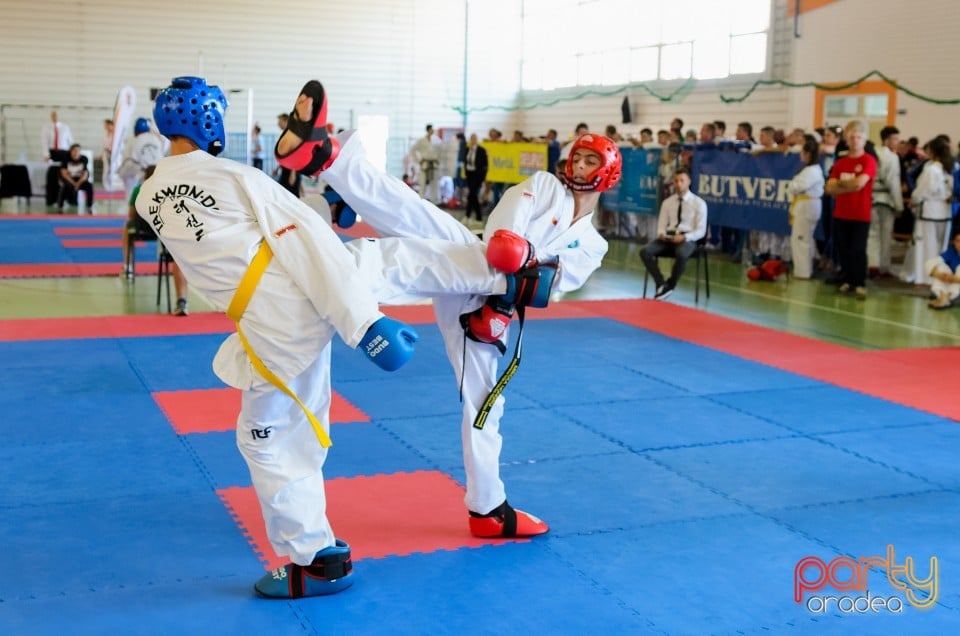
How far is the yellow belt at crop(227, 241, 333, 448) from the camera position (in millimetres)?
3184

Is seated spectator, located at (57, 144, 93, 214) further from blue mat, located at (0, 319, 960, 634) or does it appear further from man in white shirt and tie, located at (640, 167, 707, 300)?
blue mat, located at (0, 319, 960, 634)

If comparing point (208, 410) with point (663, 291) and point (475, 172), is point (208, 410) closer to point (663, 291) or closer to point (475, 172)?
point (663, 291)

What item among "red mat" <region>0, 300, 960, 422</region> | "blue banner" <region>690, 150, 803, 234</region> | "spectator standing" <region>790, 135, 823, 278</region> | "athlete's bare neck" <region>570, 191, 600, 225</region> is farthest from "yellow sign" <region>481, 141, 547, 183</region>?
"athlete's bare neck" <region>570, 191, 600, 225</region>

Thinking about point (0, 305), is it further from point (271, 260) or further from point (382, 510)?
point (271, 260)

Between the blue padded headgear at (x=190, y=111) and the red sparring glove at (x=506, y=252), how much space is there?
3.25 ft

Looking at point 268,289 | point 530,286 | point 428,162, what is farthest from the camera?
point 428,162

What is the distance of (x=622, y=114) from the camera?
2233 centimetres

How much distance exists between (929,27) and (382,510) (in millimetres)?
13384

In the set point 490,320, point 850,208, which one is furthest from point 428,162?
point 490,320

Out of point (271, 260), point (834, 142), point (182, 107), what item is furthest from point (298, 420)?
point (834, 142)

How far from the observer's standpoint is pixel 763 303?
414 inches

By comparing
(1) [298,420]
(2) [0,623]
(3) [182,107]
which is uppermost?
(3) [182,107]

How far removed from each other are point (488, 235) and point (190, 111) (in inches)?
46.1

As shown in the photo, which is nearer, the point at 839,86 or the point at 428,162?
the point at 839,86
